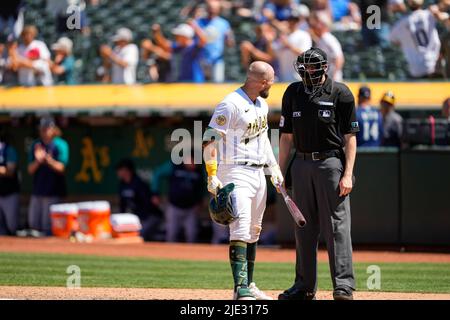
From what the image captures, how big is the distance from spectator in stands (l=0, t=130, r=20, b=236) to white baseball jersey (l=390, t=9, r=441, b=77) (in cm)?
686

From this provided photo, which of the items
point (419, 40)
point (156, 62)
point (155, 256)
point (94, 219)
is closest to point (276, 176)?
point (155, 256)

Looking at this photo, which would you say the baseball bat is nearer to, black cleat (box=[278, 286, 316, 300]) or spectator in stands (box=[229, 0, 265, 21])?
black cleat (box=[278, 286, 316, 300])

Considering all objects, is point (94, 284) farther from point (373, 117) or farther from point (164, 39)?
point (164, 39)

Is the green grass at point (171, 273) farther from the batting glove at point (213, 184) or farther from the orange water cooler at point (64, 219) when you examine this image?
the orange water cooler at point (64, 219)

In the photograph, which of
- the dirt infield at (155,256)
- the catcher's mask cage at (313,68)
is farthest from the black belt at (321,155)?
the dirt infield at (155,256)

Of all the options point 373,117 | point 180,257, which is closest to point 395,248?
point 373,117

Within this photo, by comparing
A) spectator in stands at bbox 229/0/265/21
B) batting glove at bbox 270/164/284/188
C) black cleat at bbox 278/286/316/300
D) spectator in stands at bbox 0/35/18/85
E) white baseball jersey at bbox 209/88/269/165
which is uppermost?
spectator in stands at bbox 229/0/265/21

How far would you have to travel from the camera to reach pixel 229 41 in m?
18.2

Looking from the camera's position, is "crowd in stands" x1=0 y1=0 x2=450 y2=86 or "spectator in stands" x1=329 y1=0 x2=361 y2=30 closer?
"crowd in stands" x1=0 y1=0 x2=450 y2=86

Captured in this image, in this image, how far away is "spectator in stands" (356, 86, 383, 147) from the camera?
14523 millimetres

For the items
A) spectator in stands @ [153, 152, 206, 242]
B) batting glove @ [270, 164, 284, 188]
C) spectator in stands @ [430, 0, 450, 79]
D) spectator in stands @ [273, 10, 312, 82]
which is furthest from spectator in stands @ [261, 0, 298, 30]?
batting glove @ [270, 164, 284, 188]

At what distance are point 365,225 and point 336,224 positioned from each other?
6.52 m

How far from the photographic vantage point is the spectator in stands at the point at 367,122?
14.5 metres

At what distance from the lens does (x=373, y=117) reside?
48.9 ft
